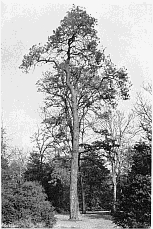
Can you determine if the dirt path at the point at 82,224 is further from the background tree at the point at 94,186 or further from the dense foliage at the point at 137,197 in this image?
the background tree at the point at 94,186

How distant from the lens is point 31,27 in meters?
12.2

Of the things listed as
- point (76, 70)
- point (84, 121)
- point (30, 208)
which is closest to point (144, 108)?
point (84, 121)

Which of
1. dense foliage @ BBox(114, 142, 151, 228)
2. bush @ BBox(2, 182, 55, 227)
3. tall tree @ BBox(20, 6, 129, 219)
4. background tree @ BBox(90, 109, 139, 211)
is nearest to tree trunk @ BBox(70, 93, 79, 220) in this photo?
tall tree @ BBox(20, 6, 129, 219)

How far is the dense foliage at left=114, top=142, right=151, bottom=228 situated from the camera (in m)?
9.87

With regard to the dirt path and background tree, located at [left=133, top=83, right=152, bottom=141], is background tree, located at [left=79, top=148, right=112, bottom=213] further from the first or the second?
the dirt path

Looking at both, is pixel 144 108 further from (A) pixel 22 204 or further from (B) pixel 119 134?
(A) pixel 22 204

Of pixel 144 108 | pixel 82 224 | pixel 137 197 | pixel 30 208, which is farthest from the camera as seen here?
pixel 144 108

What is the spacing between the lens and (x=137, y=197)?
9.98m

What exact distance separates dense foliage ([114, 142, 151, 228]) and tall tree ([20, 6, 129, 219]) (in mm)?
Result: 4794

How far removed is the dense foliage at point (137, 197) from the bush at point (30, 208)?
2433 mm

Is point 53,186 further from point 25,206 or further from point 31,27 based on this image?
A: point 31,27

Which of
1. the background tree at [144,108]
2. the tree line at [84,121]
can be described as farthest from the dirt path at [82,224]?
the background tree at [144,108]

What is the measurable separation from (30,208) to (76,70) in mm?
7040

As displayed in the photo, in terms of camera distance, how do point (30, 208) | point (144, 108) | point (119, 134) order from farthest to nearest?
point (119, 134) → point (144, 108) → point (30, 208)
